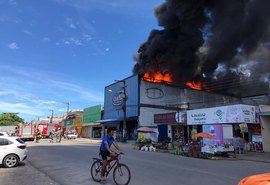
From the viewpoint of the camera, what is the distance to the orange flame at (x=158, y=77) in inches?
1796

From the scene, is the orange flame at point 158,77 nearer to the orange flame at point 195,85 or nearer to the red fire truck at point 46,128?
the orange flame at point 195,85

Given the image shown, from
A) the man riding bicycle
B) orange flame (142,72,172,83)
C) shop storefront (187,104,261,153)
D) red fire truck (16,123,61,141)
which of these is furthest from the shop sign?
the man riding bicycle

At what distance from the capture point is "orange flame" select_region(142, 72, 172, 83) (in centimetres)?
4562

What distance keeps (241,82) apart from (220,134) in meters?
28.5

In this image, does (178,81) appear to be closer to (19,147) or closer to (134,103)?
(134,103)

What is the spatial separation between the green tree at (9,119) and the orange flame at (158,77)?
2099 inches

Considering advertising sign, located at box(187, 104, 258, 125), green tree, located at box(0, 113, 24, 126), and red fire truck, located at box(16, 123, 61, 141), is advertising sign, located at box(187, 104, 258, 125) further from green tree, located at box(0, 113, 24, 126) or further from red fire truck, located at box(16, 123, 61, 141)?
green tree, located at box(0, 113, 24, 126)

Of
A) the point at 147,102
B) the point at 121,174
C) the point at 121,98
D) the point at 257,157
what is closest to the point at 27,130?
the point at 121,98

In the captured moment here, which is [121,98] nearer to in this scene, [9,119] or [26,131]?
[26,131]

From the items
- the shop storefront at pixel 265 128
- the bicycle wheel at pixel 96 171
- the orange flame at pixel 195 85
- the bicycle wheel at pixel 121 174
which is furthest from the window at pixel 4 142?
the orange flame at pixel 195 85

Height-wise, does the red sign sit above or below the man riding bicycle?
above

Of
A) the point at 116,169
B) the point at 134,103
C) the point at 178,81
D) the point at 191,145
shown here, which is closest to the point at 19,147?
the point at 116,169

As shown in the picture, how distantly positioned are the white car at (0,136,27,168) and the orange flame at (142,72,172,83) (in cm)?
3362

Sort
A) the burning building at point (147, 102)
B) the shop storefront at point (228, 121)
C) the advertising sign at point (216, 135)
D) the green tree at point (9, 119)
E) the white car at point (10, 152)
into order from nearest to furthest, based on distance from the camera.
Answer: the white car at point (10, 152) < the advertising sign at point (216, 135) < the shop storefront at point (228, 121) < the burning building at point (147, 102) < the green tree at point (9, 119)
